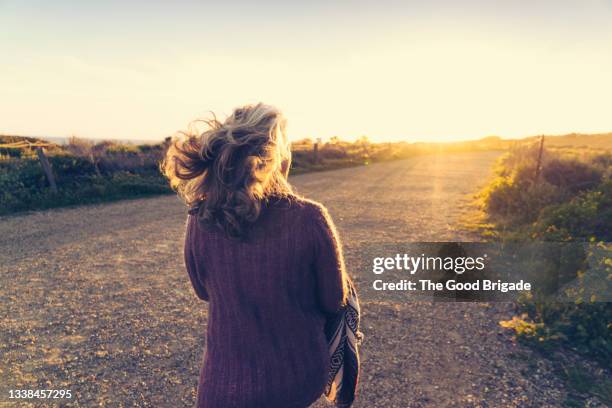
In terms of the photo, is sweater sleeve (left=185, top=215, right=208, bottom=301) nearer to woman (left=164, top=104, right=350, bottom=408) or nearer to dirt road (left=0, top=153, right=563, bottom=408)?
woman (left=164, top=104, right=350, bottom=408)

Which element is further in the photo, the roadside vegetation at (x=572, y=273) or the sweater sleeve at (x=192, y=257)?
the roadside vegetation at (x=572, y=273)

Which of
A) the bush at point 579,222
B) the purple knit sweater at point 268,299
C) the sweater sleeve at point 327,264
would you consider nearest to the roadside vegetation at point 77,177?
the bush at point 579,222

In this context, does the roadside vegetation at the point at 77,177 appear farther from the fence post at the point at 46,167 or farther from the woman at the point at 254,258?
the woman at the point at 254,258

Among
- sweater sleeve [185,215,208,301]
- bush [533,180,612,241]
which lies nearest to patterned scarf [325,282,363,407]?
sweater sleeve [185,215,208,301]

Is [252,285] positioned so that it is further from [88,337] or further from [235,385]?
[88,337]

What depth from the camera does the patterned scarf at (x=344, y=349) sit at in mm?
1796

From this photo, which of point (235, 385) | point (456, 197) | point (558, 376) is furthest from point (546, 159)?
point (235, 385)

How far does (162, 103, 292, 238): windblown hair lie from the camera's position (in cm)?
133

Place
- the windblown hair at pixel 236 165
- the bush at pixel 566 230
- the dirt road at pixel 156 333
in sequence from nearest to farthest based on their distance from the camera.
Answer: the windblown hair at pixel 236 165
the dirt road at pixel 156 333
the bush at pixel 566 230

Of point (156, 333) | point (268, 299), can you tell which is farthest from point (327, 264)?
point (156, 333)

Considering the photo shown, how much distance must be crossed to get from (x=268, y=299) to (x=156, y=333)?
3234 millimetres

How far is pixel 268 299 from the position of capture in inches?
58.3

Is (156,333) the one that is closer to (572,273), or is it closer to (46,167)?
(572,273)

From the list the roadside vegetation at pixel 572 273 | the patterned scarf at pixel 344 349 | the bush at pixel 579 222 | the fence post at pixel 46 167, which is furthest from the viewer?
the fence post at pixel 46 167
